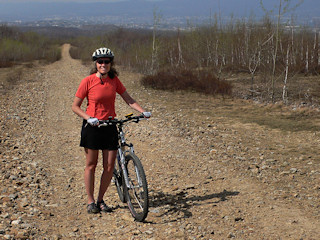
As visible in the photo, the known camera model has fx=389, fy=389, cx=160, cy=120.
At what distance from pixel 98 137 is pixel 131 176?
27.1 inches

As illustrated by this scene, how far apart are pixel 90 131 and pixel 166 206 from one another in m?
1.73

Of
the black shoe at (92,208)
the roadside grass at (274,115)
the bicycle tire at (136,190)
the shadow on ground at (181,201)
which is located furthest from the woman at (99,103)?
the roadside grass at (274,115)

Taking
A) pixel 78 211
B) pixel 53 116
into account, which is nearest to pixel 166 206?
pixel 78 211

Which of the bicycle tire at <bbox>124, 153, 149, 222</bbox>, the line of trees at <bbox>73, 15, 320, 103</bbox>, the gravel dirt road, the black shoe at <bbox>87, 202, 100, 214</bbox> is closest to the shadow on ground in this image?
the gravel dirt road

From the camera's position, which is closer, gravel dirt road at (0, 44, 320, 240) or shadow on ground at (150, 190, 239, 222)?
gravel dirt road at (0, 44, 320, 240)

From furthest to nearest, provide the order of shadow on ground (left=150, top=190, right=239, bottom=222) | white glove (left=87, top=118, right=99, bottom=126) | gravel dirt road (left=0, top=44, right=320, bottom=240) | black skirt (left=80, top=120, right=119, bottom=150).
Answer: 1. shadow on ground (left=150, top=190, right=239, bottom=222)
2. gravel dirt road (left=0, top=44, right=320, bottom=240)
3. black skirt (left=80, top=120, right=119, bottom=150)
4. white glove (left=87, top=118, right=99, bottom=126)

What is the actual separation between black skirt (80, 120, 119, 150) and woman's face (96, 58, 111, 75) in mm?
687

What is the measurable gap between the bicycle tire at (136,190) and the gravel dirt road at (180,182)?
18 centimetres

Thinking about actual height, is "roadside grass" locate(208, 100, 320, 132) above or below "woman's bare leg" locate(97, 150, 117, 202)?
below

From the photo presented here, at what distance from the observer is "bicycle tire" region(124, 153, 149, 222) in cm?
478

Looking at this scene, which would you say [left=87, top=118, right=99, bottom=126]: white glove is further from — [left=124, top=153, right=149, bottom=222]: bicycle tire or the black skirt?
[left=124, top=153, right=149, bottom=222]: bicycle tire

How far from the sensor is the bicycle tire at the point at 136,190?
478 centimetres

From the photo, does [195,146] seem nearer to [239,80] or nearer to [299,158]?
[299,158]

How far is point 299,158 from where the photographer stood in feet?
27.5
